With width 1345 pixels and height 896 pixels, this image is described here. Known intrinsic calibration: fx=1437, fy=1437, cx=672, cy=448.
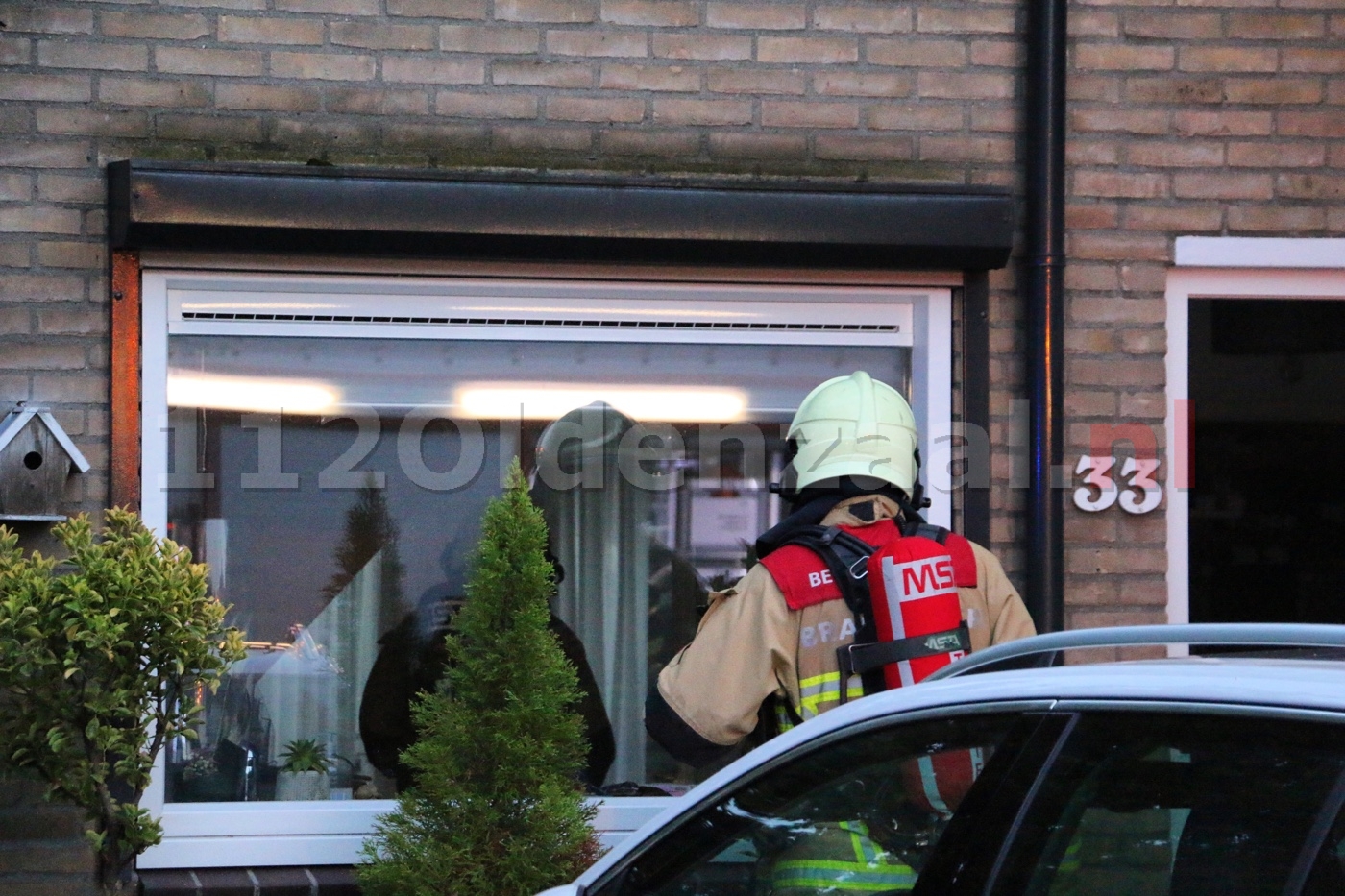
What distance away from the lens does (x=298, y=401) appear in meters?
5.04

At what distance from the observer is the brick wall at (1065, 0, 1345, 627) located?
16.8 feet

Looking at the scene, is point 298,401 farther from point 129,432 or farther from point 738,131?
point 738,131

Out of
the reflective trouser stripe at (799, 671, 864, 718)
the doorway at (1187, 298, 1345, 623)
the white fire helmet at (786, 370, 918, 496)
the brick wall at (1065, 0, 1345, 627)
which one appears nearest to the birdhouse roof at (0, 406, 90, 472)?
the white fire helmet at (786, 370, 918, 496)

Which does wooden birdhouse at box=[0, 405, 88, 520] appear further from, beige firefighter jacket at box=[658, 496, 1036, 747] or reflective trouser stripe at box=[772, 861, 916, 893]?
reflective trouser stripe at box=[772, 861, 916, 893]

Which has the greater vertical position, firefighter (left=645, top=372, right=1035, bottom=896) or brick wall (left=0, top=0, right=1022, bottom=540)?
brick wall (left=0, top=0, right=1022, bottom=540)

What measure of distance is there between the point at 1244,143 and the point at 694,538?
8.02 ft

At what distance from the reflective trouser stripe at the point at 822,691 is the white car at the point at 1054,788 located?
0.78 m

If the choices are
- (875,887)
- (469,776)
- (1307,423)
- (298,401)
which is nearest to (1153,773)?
(875,887)

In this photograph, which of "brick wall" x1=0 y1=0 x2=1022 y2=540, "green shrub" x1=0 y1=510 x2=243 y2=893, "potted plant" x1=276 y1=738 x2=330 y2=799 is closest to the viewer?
"green shrub" x1=0 y1=510 x2=243 y2=893

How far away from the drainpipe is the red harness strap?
1748 mm

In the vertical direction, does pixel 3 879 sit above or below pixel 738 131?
below

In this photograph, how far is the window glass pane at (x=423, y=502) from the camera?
4.98 metres

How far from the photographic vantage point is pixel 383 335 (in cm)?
502

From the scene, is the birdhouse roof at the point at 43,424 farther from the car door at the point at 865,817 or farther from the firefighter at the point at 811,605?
the car door at the point at 865,817
